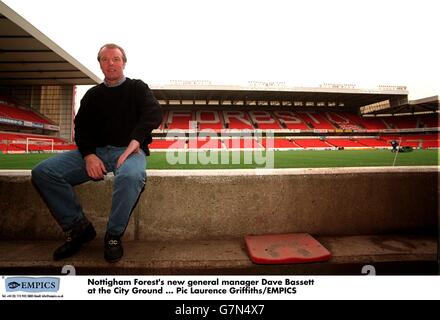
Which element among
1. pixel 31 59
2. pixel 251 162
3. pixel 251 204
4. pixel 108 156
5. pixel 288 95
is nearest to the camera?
pixel 108 156

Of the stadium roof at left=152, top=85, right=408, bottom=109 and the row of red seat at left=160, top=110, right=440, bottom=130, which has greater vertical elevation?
the stadium roof at left=152, top=85, right=408, bottom=109

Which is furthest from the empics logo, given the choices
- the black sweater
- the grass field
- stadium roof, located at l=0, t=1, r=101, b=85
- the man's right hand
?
stadium roof, located at l=0, t=1, r=101, b=85

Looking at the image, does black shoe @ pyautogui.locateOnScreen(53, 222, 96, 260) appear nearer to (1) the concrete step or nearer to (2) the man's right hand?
(1) the concrete step

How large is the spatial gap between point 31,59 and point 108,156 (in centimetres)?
1897

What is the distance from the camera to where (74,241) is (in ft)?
5.32

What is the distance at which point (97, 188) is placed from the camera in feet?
6.35

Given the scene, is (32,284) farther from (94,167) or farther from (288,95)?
(288,95)

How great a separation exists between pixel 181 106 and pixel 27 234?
97.9 feet

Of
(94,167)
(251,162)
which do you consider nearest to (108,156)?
(94,167)

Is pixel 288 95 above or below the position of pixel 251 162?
above

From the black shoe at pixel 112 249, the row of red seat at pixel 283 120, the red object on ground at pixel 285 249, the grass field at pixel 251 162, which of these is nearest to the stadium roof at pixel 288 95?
the row of red seat at pixel 283 120

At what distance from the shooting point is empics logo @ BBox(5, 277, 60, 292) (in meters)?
1.18
